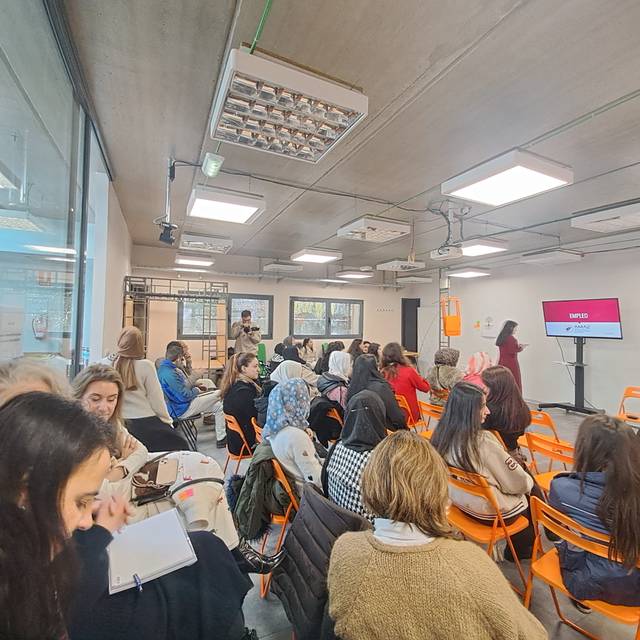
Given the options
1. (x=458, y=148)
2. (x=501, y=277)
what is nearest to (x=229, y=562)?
(x=458, y=148)

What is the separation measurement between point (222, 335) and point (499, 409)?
5.73 m

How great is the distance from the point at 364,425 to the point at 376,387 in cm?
135

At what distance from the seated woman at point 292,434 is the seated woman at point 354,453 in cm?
14

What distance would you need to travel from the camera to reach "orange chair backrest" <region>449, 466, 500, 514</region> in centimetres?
171

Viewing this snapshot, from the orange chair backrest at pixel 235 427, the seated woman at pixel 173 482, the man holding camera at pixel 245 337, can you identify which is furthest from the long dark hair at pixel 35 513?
the man holding camera at pixel 245 337

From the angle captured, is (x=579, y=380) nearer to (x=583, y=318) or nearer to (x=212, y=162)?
(x=583, y=318)

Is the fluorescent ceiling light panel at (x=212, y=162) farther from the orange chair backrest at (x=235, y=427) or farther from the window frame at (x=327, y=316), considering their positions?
the window frame at (x=327, y=316)

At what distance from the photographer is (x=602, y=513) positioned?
137cm

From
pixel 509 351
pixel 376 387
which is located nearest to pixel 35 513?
pixel 376 387

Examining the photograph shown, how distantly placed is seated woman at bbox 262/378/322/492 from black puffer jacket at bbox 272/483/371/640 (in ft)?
1.59

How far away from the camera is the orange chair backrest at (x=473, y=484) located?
171 centimetres

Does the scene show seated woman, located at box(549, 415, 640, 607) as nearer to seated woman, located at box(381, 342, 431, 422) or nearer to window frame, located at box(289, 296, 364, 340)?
seated woman, located at box(381, 342, 431, 422)

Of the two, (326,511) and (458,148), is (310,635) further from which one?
(458,148)

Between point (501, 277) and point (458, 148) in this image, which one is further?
point (501, 277)
